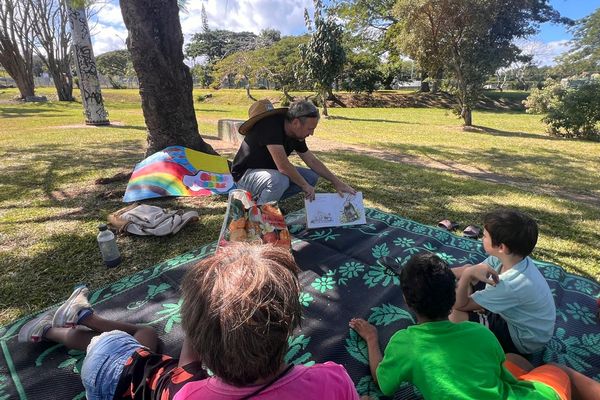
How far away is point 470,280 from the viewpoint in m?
2.01

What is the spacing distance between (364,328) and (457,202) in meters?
3.20

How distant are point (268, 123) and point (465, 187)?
3.61m

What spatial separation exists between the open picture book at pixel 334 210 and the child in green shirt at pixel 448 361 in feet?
6.50

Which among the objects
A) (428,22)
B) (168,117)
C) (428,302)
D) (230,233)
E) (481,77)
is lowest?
(230,233)

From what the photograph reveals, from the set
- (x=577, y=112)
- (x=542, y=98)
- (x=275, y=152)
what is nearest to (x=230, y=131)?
(x=275, y=152)

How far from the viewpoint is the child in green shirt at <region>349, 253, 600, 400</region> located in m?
1.28

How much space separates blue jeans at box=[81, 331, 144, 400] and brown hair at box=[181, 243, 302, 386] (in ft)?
2.62

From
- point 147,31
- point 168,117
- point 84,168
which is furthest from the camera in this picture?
point 84,168

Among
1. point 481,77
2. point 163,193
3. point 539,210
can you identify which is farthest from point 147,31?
point 481,77

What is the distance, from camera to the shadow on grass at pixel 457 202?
369 centimetres

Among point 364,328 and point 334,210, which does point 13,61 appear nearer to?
point 334,210

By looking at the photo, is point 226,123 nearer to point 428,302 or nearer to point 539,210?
point 539,210

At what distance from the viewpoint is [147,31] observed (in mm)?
4969

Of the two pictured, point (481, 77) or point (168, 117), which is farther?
point (481, 77)
